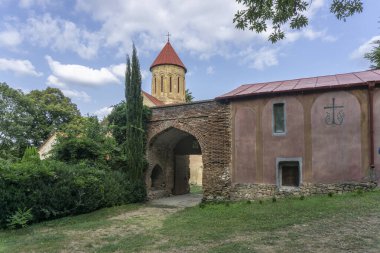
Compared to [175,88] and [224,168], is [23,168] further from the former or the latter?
[175,88]

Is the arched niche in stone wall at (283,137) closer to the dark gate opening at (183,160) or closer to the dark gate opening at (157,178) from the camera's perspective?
the dark gate opening at (183,160)

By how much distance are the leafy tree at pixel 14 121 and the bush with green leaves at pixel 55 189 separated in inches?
743

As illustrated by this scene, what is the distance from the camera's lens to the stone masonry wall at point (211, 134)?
44.4 feet

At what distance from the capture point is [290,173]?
1248 cm

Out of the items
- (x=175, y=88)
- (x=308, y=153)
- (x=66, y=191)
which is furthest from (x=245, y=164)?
(x=175, y=88)

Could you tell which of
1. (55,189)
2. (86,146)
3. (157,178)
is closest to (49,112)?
(157,178)

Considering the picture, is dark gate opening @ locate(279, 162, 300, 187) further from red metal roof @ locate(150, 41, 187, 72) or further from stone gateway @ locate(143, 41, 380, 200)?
red metal roof @ locate(150, 41, 187, 72)

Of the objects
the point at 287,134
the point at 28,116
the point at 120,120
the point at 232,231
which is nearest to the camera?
the point at 232,231

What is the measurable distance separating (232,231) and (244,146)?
594 cm

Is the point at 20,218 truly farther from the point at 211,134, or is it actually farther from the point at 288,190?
the point at 288,190

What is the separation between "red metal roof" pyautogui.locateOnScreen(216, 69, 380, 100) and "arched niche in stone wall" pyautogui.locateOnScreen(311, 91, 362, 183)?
0.44 meters

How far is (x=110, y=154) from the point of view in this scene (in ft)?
47.8

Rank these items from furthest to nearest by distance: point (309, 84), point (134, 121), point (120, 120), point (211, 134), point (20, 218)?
point (120, 120)
point (134, 121)
point (211, 134)
point (309, 84)
point (20, 218)

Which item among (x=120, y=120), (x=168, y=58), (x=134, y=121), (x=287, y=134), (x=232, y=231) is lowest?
(x=232, y=231)
